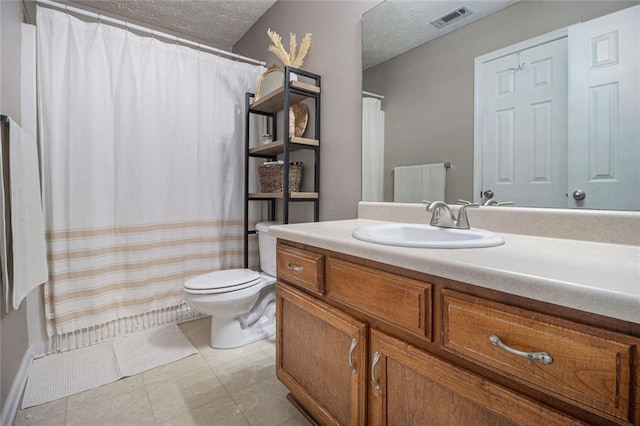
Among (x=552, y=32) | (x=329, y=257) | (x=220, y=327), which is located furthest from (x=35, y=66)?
(x=552, y=32)

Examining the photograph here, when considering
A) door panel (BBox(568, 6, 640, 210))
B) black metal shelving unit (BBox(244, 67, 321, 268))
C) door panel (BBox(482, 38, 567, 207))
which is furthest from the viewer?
black metal shelving unit (BBox(244, 67, 321, 268))

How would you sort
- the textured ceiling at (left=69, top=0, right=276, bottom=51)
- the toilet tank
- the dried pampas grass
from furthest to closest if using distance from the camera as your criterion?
the textured ceiling at (left=69, top=0, right=276, bottom=51)
the toilet tank
the dried pampas grass

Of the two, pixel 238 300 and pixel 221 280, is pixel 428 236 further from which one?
pixel 221 280

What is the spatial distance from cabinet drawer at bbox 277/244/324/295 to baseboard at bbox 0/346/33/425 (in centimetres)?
122

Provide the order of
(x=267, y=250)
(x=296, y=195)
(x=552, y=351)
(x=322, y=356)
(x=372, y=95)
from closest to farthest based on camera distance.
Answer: (x=552, y=351) → (x=322, y=356) → (x=372, y=95) → (x=296, y=195) → (x=267, y=250)

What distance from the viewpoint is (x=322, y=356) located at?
3.53ft

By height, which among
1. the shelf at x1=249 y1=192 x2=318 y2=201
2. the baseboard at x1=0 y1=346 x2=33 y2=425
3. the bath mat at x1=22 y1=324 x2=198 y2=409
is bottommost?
the bath mat at x1=22 y1=324 x2=198 y2=409

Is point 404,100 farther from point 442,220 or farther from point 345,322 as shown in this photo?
point 345,322

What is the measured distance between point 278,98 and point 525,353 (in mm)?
1940

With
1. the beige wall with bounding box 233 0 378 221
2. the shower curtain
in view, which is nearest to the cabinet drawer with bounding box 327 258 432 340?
the beige wall with bounding box 233 0 378 221

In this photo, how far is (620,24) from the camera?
0.87 meters

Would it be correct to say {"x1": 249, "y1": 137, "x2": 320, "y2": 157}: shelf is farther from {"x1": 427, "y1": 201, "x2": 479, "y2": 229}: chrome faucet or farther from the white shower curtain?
{"x1": 427, "y1": 201, "x2": 479, "y2": 229}: chrome faucet

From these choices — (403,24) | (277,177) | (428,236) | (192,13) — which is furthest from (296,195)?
(192,13)

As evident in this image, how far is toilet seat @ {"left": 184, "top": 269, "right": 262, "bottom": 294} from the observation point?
172 centimetres
